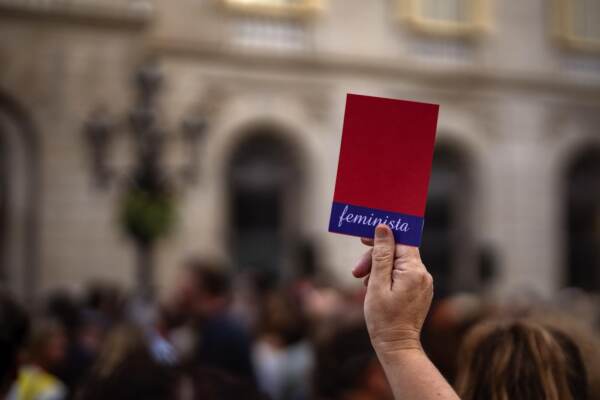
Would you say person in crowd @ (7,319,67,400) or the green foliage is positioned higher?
the green foliage

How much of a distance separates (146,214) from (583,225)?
39.3 ft

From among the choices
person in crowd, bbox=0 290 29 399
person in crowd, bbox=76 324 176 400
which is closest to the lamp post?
person in crowd, bbox=76 324 176 400

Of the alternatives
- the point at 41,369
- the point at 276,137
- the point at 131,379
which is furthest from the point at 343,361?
the point at 276,137

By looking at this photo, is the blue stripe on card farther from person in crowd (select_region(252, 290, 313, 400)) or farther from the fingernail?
person in crowd (select_region(252, 290, 313, 400))

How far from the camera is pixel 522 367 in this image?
222 centimetres

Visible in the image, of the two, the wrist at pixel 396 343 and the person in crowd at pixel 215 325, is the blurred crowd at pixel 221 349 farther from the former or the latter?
the wrist at pixel 396 343

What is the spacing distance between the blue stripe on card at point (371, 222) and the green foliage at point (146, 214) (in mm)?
8400

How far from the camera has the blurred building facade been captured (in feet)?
46.3

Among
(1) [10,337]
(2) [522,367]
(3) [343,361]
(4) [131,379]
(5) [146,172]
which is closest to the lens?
(2) [522,367]

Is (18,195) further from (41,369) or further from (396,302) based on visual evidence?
(396,302)

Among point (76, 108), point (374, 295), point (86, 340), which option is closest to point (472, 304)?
point (86, 340)

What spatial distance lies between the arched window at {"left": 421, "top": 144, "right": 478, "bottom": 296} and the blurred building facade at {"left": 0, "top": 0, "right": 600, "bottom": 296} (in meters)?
0.04

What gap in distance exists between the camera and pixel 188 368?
3633 mm

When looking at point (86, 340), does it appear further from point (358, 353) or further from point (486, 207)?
point (486, 207)
